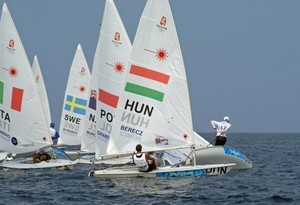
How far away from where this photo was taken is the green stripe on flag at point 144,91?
1132 inches

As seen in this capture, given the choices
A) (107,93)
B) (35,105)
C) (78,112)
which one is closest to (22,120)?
(35,105)

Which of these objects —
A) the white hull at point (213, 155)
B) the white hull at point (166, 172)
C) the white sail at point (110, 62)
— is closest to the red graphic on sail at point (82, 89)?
the white sail at point (110, 62)

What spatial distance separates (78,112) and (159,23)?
20.1 m

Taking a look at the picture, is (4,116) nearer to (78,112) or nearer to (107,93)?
(107,93)

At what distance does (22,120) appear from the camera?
32.7m

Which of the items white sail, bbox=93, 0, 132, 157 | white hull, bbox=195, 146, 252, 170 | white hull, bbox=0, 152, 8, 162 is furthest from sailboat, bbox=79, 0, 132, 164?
white hull, bbox=0, 152, 8, 162

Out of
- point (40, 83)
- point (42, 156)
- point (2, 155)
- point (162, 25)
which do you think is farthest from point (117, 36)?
point (40, 83)

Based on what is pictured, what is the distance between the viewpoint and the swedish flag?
47656mm

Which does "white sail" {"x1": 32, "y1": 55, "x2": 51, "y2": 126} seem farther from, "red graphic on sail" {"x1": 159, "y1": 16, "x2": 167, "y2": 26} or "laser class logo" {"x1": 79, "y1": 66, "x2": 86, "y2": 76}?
"red graphic on sail" {"x1": 159, "y1": 16, "x2": 167, "y2": 26}

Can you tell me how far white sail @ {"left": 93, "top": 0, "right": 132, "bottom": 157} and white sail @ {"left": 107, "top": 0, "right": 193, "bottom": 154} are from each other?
4.78 metres

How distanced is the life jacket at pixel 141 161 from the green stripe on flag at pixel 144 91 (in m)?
2.54

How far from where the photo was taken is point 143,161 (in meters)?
27.3

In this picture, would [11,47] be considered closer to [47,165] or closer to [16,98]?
[16,98]

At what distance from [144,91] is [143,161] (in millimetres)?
2963
